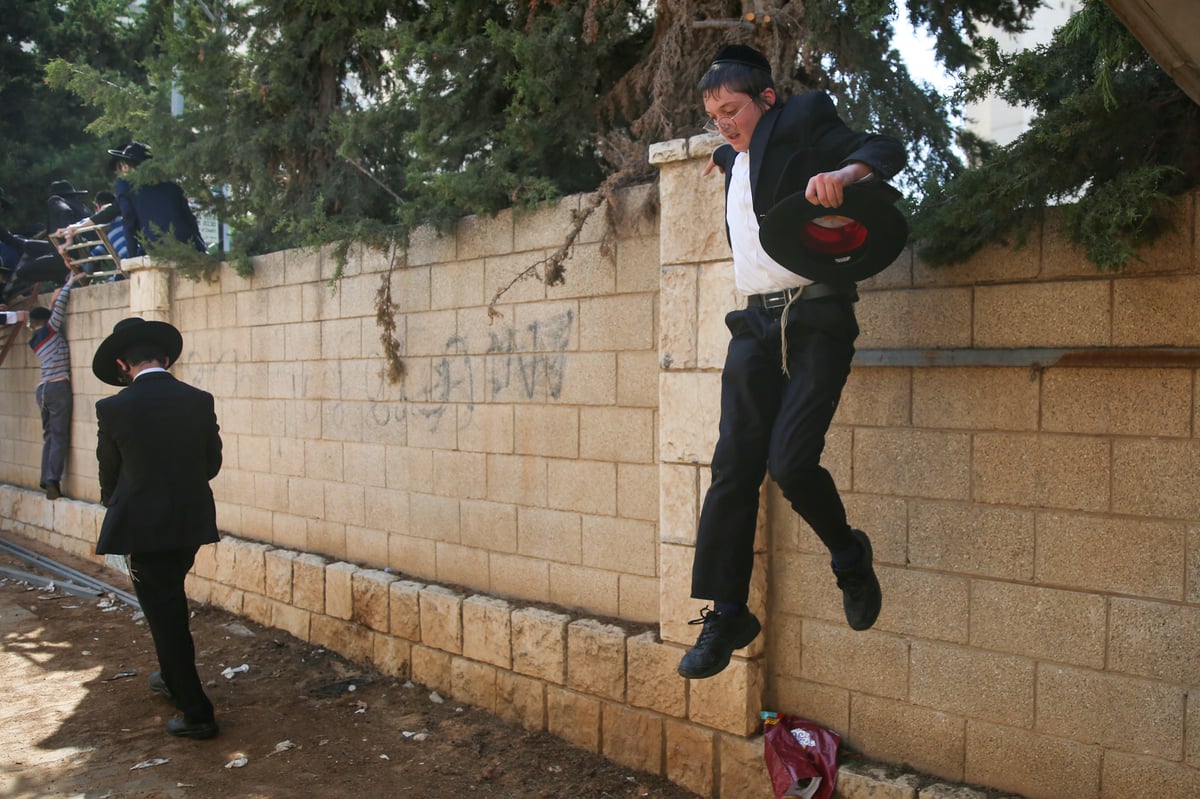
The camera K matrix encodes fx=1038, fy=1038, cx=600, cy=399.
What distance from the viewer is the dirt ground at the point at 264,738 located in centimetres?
466

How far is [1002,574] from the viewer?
3.63m

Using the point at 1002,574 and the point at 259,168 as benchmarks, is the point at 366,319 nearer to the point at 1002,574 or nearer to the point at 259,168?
the point at 259,168

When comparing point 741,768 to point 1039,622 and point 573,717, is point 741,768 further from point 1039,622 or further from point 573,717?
point 1039,622

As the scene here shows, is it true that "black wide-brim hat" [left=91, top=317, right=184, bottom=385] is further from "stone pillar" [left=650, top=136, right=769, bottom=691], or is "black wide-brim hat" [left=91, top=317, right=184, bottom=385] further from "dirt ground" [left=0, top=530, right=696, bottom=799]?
"stone pillar" [left=650, top=136, right=769, bottom=691]

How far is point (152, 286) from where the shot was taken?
8.31 m

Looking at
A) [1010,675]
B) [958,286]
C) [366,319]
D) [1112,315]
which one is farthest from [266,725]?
[1112,315]

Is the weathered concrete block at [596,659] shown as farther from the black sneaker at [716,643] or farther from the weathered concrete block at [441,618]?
the black sneaker at [716,643]

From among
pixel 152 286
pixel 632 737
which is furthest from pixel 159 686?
pixel 152 286

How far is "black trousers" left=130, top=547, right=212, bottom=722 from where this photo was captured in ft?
17.3

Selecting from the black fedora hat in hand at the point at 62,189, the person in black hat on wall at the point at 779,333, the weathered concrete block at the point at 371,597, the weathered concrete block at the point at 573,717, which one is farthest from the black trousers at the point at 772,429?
the black fedora hat in hand at the point at 62,189

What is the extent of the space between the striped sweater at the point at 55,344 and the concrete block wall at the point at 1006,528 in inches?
307

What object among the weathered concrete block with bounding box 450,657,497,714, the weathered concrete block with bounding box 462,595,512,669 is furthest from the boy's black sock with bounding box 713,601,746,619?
the weathered concrete block with bounding box 450,657,497,714

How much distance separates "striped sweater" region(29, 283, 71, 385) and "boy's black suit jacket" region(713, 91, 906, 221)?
8852 mm

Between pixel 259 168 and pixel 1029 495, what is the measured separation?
19.7ft
